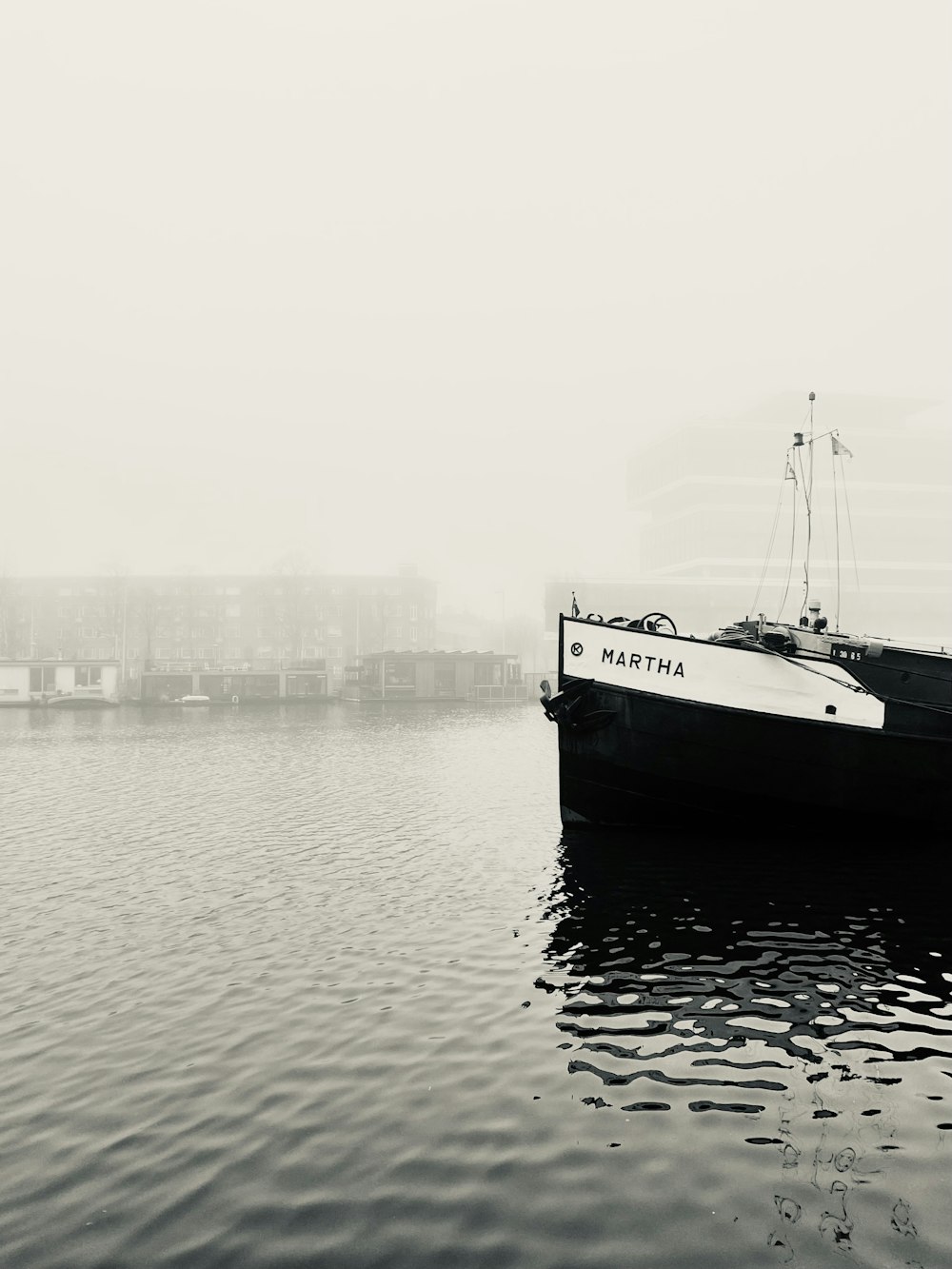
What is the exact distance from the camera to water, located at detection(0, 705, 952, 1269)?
5.92m

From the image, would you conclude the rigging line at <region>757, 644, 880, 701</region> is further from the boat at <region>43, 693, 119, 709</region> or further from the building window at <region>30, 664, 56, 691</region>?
the building window at <region>30, 664, 56, 691</region>

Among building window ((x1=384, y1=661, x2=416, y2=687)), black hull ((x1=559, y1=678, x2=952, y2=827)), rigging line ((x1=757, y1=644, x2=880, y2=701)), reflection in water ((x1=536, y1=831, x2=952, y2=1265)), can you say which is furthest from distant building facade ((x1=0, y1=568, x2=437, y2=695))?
reflection in water ((x1=536, y1=831, x2=952, y2=1265))

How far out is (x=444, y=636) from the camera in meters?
162

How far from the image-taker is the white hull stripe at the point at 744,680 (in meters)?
16.6

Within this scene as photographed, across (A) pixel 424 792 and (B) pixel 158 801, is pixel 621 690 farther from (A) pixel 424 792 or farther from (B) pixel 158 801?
(B) pixel 158 801

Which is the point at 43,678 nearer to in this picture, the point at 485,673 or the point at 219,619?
the point at 485,673

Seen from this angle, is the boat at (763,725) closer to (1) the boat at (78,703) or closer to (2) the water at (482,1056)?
(2) the water at (482,1056)

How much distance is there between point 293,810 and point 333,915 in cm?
1063

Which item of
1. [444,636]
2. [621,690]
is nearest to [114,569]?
[444,636]

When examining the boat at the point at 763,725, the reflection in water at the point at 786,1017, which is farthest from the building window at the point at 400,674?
the reflection in water at the point at 786,1017

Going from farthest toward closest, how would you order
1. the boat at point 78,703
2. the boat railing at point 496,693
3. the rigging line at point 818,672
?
the boat railing at point 496,693 → the boat at point 78,703 → the rigging line at point 818,672

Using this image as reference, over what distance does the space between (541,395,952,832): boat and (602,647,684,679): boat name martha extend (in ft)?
0.08

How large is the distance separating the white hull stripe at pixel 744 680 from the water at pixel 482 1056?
258 cm

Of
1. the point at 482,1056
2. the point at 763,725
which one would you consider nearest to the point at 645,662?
the point at 763,725
